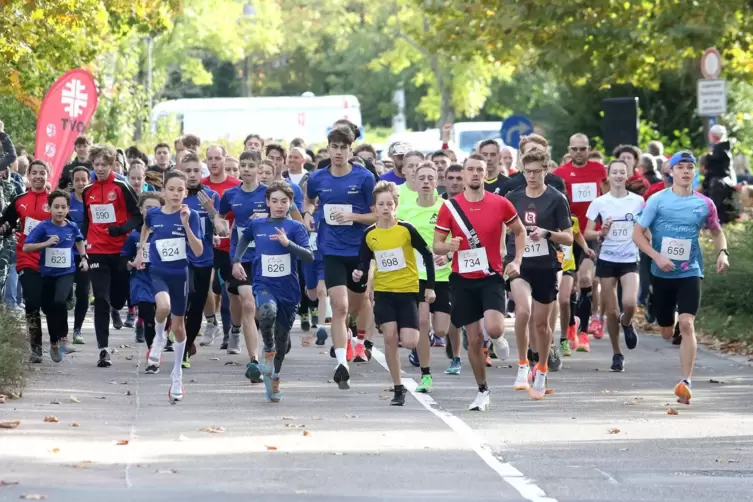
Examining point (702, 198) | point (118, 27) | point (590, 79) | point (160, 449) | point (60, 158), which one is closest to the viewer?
point (160, 449)

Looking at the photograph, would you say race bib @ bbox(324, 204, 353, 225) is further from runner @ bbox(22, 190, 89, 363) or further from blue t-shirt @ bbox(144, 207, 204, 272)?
runner @ bbox(22, 190, 89, 363)

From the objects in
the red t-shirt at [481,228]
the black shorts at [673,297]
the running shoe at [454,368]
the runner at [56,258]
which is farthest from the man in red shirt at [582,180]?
the runner at [56,258]

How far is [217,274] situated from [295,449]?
7773 mm

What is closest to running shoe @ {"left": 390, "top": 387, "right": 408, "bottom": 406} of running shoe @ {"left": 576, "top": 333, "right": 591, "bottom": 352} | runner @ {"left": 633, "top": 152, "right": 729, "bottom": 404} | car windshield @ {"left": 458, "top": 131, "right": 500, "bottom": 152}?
runner @ {"left": 633, "top": 152, "right": 729, "bottom": 404}

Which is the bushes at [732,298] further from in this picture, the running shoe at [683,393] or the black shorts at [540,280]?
the running shoe at [683,393]

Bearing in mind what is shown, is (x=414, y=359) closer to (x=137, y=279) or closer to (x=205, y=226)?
(x=205, y=226)

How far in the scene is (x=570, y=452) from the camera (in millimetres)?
11039

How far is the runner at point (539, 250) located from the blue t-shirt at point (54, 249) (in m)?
4.18

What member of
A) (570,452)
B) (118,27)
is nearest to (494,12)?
(118,27)

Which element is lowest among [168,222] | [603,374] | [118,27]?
[603,374]

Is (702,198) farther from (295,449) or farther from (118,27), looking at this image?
(118,27)

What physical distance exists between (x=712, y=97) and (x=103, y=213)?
11.0m

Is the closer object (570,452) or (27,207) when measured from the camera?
(570,452)

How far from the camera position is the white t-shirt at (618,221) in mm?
16688
